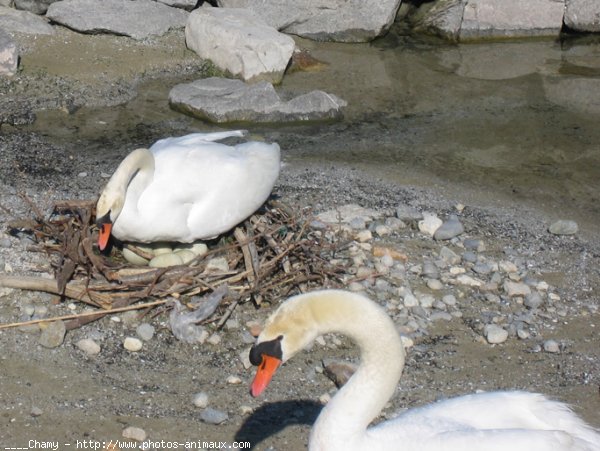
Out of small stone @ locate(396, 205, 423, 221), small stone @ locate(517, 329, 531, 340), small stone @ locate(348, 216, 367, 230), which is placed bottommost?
small stone @ locate(396, 205, 423, 221)

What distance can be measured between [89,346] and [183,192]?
45.9 inches

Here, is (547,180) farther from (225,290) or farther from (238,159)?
(225,290)

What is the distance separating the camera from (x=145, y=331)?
5754 mm

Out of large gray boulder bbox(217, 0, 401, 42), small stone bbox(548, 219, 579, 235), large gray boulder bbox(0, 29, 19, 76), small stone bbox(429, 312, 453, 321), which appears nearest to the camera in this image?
small stone bbox(429, 312, 453, 321)

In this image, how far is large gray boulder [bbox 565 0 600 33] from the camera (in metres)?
12.6

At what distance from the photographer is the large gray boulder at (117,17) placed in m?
10.8

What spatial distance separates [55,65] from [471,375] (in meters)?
6.20

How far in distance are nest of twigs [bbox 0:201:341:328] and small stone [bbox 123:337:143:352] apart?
23 cm

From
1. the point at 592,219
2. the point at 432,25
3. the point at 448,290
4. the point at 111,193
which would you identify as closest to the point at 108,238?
the point at 111,193

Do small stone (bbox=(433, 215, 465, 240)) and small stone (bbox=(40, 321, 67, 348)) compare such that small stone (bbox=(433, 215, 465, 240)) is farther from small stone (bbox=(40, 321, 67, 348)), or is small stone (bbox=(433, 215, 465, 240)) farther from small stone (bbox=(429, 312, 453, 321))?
small stone (bbox=(40, 321, 67, 348))

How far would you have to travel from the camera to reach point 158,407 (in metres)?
5.19

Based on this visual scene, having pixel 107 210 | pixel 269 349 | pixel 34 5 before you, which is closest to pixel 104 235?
pixel 107 210

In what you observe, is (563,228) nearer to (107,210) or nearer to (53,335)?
(107,210)

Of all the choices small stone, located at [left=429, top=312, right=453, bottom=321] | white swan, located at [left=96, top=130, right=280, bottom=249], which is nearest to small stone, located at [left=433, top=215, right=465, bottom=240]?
small stone, located at [left=429, top=312, right=453, bottom=321]
